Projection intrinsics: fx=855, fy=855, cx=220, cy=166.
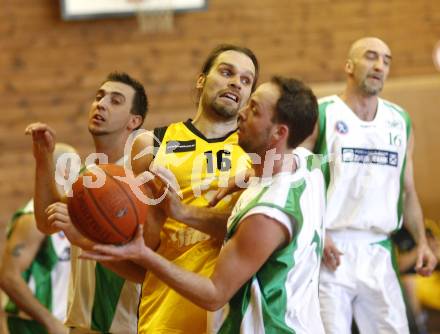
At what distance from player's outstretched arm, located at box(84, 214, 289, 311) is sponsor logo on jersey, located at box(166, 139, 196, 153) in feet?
2.80

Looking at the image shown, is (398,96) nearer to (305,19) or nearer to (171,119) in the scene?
(305,19)

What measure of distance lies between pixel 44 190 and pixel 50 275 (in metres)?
1.93

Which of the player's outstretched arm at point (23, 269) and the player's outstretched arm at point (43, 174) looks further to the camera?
the player's outstretched arm at point (23, 269)

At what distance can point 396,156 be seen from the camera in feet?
17.5

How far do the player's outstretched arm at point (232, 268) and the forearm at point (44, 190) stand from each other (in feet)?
4.51

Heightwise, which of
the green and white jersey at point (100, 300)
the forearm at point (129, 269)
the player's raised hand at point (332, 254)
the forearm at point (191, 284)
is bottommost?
the green and white jersey at point (100, 300)

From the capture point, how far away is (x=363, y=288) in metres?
5.16

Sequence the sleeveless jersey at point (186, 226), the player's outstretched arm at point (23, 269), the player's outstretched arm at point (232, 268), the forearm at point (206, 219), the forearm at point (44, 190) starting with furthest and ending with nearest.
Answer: the player's outstretched arm at point (23, 269), the forearm at point (44, 190), the sleeveless jersey at point (186, 226), the forearm at point (206, 219), the player's outstretched arm at point (232, 268)

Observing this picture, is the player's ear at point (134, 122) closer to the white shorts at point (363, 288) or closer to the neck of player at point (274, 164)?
the neck of player at point (274, 164)

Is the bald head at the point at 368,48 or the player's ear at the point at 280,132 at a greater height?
the bald head at the point at 368,48

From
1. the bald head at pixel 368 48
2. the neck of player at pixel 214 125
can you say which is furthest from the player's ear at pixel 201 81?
the bald head at pixel 368 48

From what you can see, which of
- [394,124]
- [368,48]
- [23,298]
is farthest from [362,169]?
[23,298]

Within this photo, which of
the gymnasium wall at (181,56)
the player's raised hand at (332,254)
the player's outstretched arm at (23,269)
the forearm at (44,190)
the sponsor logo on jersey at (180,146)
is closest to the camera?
the sponsor logo on jersey at (180,146)

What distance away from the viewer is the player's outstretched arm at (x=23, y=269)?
5535 mm
